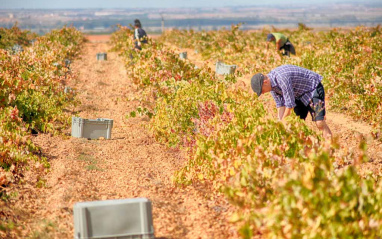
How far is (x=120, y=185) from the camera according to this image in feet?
14.5

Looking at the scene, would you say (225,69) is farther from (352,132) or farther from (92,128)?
(92,128)

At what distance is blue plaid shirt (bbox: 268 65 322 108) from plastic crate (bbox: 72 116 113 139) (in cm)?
230

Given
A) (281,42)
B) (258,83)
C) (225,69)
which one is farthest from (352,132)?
(225,69)

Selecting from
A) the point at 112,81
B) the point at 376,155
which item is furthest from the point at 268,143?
the point at 112,81

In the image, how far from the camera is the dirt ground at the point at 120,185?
11.8ft

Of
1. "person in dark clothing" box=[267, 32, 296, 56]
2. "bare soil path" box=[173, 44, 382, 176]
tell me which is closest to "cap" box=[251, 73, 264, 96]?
"bare soil path" box=[173, 44, 382, 176]

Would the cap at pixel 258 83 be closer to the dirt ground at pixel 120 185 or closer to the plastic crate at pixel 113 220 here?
the dirt ground at pixel 120 185

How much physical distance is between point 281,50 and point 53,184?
6924 mm

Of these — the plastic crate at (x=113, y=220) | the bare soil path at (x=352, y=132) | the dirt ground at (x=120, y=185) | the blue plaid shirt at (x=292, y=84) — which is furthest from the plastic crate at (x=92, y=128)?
the plastic crate at (x=113, y=220)

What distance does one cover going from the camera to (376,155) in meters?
5.74

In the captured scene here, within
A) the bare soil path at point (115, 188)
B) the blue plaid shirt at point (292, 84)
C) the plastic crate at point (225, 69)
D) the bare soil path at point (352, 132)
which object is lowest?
the bare soil path at point (352, 132)

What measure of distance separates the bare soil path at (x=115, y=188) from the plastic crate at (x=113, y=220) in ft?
Answer: 1.00

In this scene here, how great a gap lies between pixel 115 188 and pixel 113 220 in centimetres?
118

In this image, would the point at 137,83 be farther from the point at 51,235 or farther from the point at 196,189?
the point at 51,235
